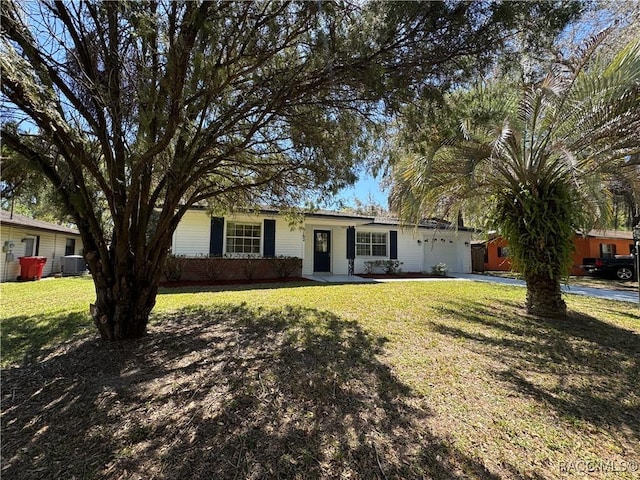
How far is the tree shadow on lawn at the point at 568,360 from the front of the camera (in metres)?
2.96

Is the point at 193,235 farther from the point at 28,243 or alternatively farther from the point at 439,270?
the point at 439,270

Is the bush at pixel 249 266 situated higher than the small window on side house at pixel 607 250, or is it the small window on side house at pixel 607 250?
the small window on side house at pixel 607 250

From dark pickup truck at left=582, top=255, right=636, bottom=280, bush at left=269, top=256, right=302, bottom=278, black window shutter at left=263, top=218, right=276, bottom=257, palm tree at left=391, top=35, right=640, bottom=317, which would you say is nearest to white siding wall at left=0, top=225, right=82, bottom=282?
black window shutter at left=263, top=218, right=276, bottom=257

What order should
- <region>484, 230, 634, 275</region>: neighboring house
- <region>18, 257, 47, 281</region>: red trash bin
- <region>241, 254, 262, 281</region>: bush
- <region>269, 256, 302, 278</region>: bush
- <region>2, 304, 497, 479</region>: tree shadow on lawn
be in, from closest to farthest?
1. <region>2, 304, 497, 479</region>: tree shadow on lawn
2. <region>18, 257, 47, 281</region>: red trash bin
3. <region>241, 254, 262, 281</region>: bush
4. <region>269, 256, 302, 278</region>: bush
5. <region>484, 230, 634, 275</region>: neighboring house

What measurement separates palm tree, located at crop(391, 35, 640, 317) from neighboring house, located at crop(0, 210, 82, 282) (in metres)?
14.3

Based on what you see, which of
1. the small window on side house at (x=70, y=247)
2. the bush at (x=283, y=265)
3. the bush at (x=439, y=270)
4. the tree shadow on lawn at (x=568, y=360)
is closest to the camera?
the tree shadow on lawn at (x=568, y=360)

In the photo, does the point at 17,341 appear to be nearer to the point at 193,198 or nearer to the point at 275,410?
the point at 193,198

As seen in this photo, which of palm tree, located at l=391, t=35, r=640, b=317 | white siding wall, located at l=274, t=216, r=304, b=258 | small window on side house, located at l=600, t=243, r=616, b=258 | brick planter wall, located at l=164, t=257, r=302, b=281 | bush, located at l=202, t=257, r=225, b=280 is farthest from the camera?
small window on side house, located at l=600, t=243, r=616, b=258

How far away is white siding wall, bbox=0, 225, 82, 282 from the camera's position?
11668 mm

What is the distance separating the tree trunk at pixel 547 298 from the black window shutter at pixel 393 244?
9.49 metres

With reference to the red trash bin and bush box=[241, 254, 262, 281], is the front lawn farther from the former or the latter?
the red trash bin

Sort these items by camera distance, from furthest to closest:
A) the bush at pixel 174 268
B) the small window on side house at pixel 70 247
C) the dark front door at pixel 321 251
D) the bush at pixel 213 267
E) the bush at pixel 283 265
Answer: the small window on side house at pixel 70 247 → the dark front door at pixel 321 251 → the bush at pixel 283 265 → the bush at pixel 213 267 → the bush at pixel 174 268

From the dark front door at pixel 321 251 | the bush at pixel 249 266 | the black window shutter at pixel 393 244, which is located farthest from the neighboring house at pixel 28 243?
the black window shutter at pixel 393 244

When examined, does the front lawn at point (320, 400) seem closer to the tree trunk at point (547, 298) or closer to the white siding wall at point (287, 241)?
the tree trunk at point (547, 298)
